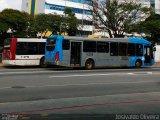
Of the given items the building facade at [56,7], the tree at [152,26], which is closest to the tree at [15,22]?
the tree at [152,26]

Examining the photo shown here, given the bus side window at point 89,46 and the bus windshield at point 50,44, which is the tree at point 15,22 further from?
the bus side window at point 89,46

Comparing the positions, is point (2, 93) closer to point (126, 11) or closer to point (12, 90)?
point (12, 90)

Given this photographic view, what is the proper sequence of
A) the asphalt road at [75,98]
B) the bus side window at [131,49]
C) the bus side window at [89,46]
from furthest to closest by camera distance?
the bus side window at [131,49]
the bus side window at [89,46]
the asphalt road at [75,98]

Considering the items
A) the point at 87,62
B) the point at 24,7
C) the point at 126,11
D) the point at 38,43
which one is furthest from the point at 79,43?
the point at 24,7

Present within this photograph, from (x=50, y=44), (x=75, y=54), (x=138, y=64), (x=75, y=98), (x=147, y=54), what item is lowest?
(x=75, y=98)

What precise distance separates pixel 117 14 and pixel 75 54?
22864 mm

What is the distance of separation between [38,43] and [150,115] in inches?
869

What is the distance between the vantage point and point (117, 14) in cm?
5003

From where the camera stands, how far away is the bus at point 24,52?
2969 centimetres

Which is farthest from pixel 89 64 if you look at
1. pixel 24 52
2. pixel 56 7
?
pixel 56 7

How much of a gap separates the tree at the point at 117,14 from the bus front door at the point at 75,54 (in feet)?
72.0

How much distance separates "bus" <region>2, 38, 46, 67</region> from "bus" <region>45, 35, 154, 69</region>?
183 centimetres

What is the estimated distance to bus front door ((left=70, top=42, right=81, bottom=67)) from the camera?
28344 mm

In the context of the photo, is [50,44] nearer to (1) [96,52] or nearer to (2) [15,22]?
(1) [96,52]
